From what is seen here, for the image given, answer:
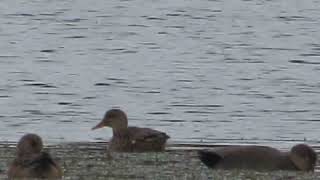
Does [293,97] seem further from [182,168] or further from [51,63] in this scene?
[182,168]

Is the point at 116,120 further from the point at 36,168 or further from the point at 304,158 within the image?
the point at 36,168

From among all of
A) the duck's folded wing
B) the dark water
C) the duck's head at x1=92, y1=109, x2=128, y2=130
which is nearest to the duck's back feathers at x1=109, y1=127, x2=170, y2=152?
the duck's head at x1=92, y1=109, x2=128, y2=130

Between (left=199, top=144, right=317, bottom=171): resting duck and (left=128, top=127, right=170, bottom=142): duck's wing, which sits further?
(left=128, top=127, right=170, bottom=142): duck's wing

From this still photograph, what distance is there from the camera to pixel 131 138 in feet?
56.4

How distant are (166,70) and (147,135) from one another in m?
9.22

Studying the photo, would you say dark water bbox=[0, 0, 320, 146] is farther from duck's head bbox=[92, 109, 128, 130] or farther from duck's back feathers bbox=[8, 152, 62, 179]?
duck's back feathers bbox=[8, 152, 62, 179]

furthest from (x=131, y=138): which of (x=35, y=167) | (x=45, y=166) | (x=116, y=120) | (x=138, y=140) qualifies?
(x=45, y=166)

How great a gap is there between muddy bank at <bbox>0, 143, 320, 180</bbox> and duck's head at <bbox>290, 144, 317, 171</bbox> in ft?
0.36

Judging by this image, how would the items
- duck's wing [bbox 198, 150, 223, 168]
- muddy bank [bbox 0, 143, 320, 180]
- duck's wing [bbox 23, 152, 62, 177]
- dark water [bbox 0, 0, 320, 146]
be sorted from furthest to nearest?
dark water [bbox 0, 0, 320, 146]
duck's wing [bbox 198, 150, 223, 168]
muddy bank [bbox 0, 143, 320, 180]
duck's wing [bbox 23, 152, 62, 177]

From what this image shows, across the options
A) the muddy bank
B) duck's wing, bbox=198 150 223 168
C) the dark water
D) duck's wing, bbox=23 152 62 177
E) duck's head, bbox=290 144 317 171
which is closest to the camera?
duck's wing, bbox=23 152 62 177

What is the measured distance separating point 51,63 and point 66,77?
2.09 meters

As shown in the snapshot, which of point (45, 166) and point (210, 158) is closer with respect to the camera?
point (45, 166)

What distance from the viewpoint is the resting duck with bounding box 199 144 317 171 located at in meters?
14.6

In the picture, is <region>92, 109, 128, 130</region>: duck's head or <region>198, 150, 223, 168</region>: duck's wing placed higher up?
<region>92, 109, 128, 130</region>: duck's head
